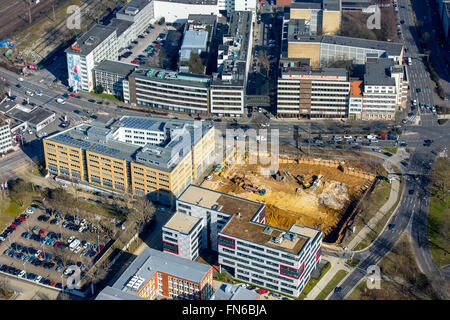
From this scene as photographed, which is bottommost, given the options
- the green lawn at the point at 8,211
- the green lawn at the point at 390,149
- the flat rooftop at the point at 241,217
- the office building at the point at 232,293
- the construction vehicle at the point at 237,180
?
the green lawn at the point at 8,211

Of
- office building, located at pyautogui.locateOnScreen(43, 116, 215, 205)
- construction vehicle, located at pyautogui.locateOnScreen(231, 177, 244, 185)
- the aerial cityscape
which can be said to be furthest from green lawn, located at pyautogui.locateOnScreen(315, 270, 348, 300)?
office building, located at pyautogui.locateOnScreen(43, 116, 215, 205)

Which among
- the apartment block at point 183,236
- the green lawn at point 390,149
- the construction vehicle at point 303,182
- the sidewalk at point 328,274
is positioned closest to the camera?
the sidewalk at point 328,274

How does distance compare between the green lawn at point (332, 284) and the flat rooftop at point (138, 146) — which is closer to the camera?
the green lawn at point (332, 284)

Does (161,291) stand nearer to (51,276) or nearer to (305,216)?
(51,276)

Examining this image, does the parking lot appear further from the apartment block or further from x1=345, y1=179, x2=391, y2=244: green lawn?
x1=345, y1=179, x2=391, y2=244: green lawn

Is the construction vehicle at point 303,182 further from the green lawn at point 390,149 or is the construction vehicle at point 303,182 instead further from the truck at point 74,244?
the truck at point 74,244

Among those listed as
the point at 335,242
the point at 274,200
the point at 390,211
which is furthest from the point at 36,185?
the point at 390,211

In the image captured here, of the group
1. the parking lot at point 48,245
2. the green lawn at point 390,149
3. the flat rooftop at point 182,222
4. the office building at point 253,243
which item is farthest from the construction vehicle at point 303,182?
the parking lot at point 48,245

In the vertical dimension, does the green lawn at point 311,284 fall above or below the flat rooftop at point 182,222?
below
